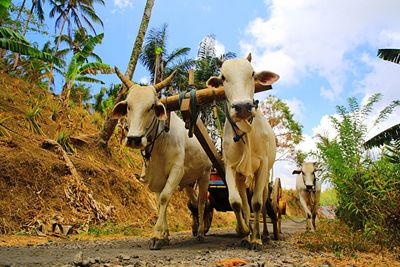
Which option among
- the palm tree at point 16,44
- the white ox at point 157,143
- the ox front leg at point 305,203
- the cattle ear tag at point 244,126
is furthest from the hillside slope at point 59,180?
the cattle ear tag at point 244,126

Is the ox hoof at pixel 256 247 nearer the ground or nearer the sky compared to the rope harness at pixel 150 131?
nearer the ground

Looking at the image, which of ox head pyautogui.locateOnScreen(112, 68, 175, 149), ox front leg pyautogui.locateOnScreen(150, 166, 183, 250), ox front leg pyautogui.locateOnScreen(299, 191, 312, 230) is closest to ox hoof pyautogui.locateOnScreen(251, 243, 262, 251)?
ox front leg pyautogui.locateOnScreen(150, 166, 183, 250)

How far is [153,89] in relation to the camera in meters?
Answer: 5.21

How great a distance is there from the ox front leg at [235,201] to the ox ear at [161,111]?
1.08 m

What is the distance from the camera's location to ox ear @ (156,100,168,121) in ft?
16.1

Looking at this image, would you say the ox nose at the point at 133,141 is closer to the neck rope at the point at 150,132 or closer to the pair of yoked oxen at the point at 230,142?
the pair of yoked oxen at the point at 230,142

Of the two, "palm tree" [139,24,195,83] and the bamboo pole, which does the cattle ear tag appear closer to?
the bamboo pole

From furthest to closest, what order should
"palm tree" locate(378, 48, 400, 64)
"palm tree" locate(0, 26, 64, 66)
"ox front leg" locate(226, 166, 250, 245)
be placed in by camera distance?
"palm tree" locate(378, 48, 400, 64) → "palm tree" locate(0, 26, 64, 66) → "ox front leg" locate(226, 166, 250, 245)

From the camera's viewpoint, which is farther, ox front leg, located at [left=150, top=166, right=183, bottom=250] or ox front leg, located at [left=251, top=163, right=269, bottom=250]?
ox front leg, located at [left=251, top=163, right=269, bottom=250]

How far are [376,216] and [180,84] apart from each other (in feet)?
69.3

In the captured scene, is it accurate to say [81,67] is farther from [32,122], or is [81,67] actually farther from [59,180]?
[59,180]

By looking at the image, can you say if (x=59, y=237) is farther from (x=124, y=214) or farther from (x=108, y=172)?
(x=108, y=172)

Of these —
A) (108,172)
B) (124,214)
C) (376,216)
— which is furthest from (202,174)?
(108,172)

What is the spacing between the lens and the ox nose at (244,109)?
13.4ft
